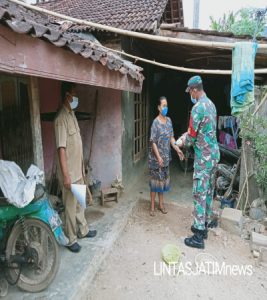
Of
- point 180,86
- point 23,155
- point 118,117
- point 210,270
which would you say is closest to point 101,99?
point 118,117

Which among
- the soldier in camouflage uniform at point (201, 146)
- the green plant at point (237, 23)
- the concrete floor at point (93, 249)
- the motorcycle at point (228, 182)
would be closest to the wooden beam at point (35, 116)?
the concrete floor at point (93, 249)

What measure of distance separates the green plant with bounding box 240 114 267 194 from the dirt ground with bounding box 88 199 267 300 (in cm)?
115

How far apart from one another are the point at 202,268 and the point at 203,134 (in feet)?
5.72

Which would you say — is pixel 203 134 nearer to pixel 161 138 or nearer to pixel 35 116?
pixel 161 138

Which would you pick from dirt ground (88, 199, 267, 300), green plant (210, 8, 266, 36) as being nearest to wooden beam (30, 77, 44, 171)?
dirt ground (88, 199, 267, 300)

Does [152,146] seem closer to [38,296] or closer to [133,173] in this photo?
[133,173]

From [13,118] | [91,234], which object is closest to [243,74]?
[91,234]

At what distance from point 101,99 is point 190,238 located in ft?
9.92

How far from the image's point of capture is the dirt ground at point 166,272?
286 centimetres

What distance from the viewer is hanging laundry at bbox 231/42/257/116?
2.12m

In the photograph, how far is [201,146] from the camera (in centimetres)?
366

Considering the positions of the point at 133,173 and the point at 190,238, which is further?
the point at 133,173

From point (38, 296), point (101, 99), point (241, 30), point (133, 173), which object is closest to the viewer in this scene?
point (38, 296)

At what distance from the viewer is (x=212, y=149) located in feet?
12.0
